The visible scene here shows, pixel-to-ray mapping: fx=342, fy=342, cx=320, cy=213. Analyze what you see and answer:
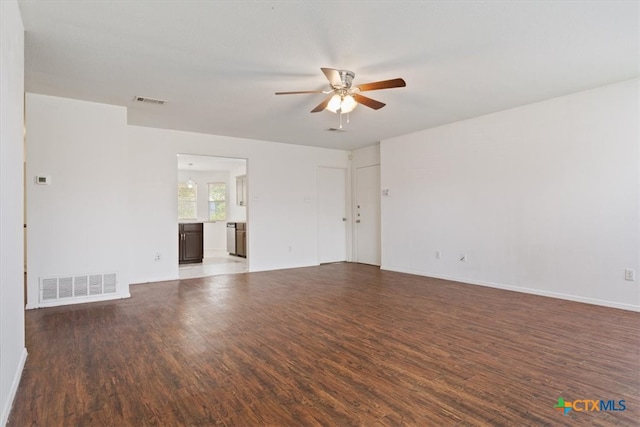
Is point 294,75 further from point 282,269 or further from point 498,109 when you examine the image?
point 282,269

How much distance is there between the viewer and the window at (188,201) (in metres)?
10.4

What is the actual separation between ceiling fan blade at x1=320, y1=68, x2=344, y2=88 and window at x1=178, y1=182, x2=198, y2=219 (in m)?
8.08

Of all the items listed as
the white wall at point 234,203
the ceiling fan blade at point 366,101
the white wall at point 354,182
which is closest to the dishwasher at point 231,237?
the white wall at point 234,203

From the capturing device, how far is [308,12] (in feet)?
8.08

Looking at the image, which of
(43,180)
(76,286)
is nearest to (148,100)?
(43,180)

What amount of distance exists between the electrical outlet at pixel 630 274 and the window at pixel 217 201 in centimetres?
931

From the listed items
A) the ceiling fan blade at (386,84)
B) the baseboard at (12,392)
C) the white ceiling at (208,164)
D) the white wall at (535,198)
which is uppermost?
the white ceiling at (208,164)

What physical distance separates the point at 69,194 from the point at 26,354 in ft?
7.37

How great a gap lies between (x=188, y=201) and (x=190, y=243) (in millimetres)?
3130

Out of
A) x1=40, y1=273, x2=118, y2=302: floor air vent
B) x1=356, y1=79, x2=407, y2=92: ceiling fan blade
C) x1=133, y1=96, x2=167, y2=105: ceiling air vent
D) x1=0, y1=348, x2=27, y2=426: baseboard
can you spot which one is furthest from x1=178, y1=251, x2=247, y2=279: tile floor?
x1=356, y1=79, x2=407, y2=92: ceiling fan blade

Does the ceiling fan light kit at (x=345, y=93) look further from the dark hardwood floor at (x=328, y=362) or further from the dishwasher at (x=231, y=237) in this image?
the dishwasher at (x=231, y=237)

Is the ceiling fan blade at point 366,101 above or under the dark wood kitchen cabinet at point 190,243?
above

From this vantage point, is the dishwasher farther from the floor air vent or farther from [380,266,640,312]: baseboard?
[380,266,640,312]: baseboard

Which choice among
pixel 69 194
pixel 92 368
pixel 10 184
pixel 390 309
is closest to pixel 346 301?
pixel 390 309
